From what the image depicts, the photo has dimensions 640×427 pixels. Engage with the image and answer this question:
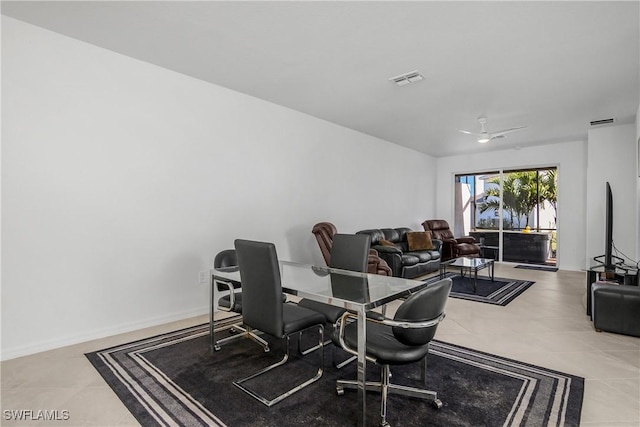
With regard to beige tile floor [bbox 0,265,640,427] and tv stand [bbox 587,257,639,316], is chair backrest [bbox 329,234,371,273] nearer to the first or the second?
beige tile floor [bbox 0,265,640,427]

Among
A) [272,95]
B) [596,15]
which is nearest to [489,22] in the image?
[596,15]

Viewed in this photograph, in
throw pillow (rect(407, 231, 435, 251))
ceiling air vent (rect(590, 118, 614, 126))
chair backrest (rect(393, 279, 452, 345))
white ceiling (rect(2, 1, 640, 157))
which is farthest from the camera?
throw pillow (rect(407, 231, 435, 251))

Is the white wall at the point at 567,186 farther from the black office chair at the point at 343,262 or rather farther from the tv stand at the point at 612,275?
the black office chair at the point at 343,262

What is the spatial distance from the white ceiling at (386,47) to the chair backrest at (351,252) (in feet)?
5.79

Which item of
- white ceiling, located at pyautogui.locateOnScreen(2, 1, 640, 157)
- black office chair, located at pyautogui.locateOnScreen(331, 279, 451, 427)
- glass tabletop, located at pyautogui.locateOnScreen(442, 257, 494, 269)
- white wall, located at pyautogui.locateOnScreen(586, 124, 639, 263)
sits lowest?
glass tabletop, located at pyautogui.locateOnScreen(442, 257, 494, 269)

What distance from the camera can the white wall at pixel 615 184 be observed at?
5507 mm

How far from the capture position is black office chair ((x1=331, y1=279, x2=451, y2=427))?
1.69 meters

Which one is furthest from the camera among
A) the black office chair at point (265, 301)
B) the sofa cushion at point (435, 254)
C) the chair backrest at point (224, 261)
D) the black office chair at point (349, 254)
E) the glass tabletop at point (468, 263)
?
the sofa cushion at point (435, 254)

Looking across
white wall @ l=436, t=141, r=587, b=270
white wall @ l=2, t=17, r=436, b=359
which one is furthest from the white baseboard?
white wall @ l=436, t=141, r=587, b=270

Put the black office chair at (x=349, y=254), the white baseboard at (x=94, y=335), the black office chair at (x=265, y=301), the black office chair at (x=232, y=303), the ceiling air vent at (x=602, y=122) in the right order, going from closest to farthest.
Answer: the black office chair at (x=265, y=301) < the white baseboard at (x=94, y=335) < the black office chair at (x=232, y=303) < the black office chair at (x=349, y=254) < the ceiling air vent at (x=602, y=122)

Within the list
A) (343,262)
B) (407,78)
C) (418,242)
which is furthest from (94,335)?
(418,242)

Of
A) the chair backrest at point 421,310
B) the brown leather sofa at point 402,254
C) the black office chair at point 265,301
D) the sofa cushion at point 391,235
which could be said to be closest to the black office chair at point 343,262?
the black office chair at point 265,301

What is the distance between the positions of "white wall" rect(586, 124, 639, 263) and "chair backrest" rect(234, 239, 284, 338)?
246 inches

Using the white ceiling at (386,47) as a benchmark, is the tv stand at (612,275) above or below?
below
